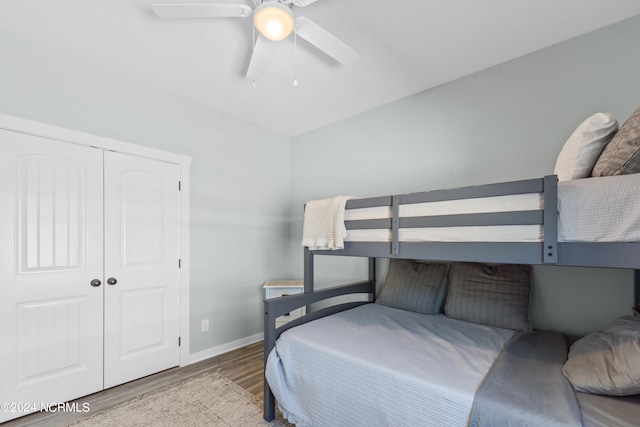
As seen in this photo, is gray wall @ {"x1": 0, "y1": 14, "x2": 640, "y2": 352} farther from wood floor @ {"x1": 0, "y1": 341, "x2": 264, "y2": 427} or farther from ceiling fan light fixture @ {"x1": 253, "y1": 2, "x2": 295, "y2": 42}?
ceiling fan light fixture @ {"x1": 253, "y1": 2, "x2": 295, "y2": 42}

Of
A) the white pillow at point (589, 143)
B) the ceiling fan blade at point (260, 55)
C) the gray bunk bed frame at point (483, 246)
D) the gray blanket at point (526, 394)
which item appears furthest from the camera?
the ceiling fan blade at point (260, 55)

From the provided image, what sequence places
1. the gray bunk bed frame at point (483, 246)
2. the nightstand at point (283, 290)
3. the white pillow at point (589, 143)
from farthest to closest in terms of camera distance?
1. the nightstand at point (283, 290)
2. the white pillow at point (589, 143)
3. the gray bunk bed frame at point (483, 246)

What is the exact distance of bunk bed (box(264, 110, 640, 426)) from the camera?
1.08 m

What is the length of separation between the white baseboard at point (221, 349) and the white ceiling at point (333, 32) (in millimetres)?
2453

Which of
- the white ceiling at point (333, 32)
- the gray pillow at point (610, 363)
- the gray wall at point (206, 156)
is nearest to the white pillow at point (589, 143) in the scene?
the gray pillow at point (610, 363)

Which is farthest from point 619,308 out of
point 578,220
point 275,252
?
point 275,252

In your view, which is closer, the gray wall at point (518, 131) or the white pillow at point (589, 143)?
the white pillow at point (589, 143)

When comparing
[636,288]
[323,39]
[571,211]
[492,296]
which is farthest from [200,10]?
[636,288]

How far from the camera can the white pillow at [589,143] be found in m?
1.31

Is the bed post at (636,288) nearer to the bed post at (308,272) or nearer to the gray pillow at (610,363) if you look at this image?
the gray pillow at (610,363)

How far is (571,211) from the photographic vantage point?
119 centimetres

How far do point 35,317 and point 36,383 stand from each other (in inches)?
17.3

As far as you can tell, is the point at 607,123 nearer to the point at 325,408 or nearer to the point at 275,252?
the point at 325,408

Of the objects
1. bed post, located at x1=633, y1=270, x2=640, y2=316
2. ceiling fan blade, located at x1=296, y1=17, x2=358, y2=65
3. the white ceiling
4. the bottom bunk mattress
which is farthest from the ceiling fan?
bed post, located at x1=633, y1=270, x2=640, y2=316
